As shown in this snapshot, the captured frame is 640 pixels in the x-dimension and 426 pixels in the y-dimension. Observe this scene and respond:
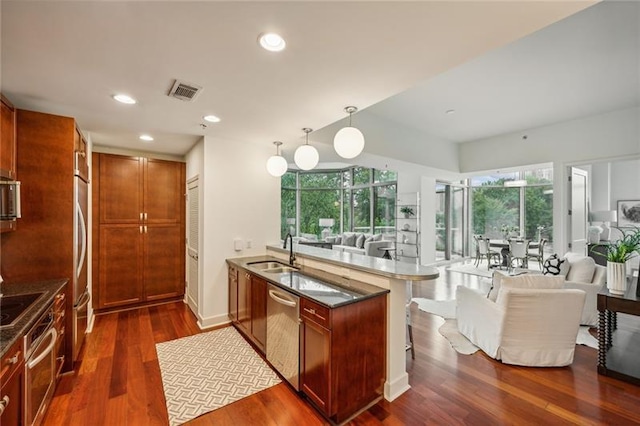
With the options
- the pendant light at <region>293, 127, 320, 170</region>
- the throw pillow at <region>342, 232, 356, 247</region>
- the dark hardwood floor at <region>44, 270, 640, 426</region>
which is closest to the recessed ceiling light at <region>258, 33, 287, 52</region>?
the pendant light at <region>293, 127, 320, 170</region>

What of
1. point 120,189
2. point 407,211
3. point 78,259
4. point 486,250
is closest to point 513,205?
point 486,250

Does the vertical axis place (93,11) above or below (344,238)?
above

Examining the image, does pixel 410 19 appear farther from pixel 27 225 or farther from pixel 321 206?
pixel 321 206

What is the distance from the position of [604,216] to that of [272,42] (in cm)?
864

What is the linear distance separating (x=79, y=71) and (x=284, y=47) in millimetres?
1539

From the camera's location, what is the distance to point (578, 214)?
539 cm

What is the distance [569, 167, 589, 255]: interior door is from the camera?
17.2 feet

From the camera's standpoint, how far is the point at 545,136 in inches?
220

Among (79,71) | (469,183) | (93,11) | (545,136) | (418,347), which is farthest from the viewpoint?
(469,183)

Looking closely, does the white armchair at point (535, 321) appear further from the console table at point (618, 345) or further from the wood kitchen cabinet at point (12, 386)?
the wood kitchen cabinet at point (12, 386)

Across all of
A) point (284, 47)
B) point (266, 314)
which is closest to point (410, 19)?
point (284, 47)

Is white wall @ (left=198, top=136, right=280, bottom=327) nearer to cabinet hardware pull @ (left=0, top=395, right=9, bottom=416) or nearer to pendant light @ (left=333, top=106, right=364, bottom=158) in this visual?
pendant light @ (left=333, top=106, right=364, bottom=158)

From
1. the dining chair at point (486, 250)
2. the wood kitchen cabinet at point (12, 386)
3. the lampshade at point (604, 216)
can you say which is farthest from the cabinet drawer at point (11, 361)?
the lampshade at point (604, 216)

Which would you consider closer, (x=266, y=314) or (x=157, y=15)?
(x=157, y=15)
